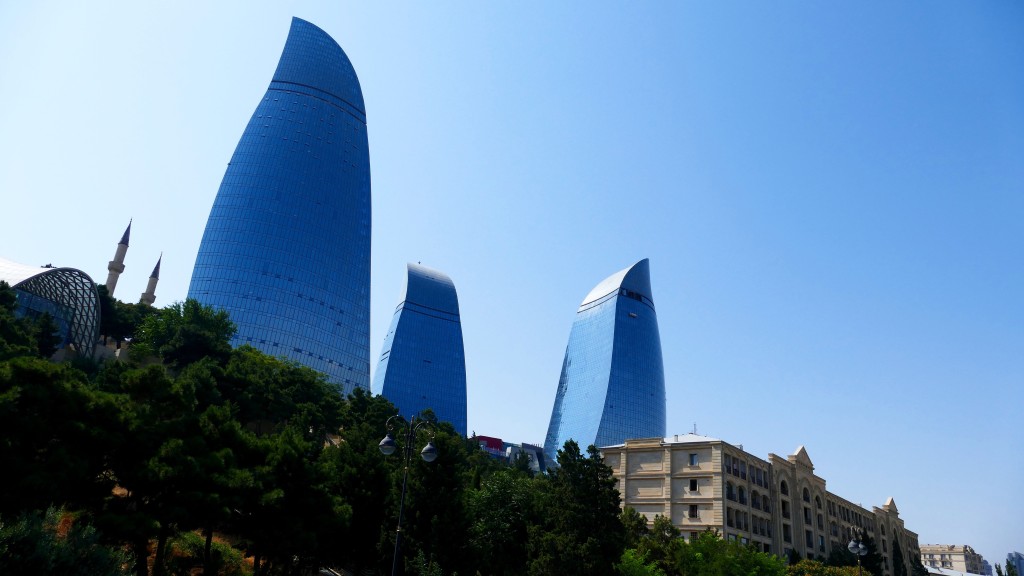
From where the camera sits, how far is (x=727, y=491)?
239ft

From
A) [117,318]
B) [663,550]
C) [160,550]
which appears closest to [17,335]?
[160,550]

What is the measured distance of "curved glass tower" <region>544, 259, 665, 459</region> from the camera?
169 m

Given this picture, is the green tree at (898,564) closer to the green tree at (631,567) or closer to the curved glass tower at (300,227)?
the green tree at (631,567)

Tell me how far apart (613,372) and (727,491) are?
99.5 m

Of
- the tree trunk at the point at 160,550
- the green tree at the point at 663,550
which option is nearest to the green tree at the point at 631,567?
the green tree at the point at 663,550

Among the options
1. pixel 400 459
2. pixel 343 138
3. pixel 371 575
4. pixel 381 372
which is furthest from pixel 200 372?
pixel 381 372

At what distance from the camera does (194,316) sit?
277 feet

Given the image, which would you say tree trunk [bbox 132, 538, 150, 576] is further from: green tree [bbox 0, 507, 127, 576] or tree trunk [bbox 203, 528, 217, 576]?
green tree [bbox 0, 507, 127, 576]

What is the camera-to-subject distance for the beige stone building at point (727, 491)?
73000 mm

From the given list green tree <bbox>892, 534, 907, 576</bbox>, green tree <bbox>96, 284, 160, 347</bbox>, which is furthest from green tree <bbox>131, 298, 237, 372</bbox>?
green tree <bbox>892, 534, 907, 576</bbox>

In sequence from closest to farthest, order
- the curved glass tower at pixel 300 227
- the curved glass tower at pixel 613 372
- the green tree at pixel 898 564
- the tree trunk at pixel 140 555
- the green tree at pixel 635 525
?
→ the tree trunk at pixel 140 555
the green tree at pixel 635 525
the green tree at pixel 898 564
the curved glass tower at pixel 300 227
the curved glass tower at pixel 613 372

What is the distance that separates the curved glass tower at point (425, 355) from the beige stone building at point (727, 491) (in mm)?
84382

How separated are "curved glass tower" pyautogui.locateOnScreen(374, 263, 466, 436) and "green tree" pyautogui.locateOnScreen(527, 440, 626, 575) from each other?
376 ft

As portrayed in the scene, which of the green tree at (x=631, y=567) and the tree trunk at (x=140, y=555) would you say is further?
the green tree at (x=631, y=567)
